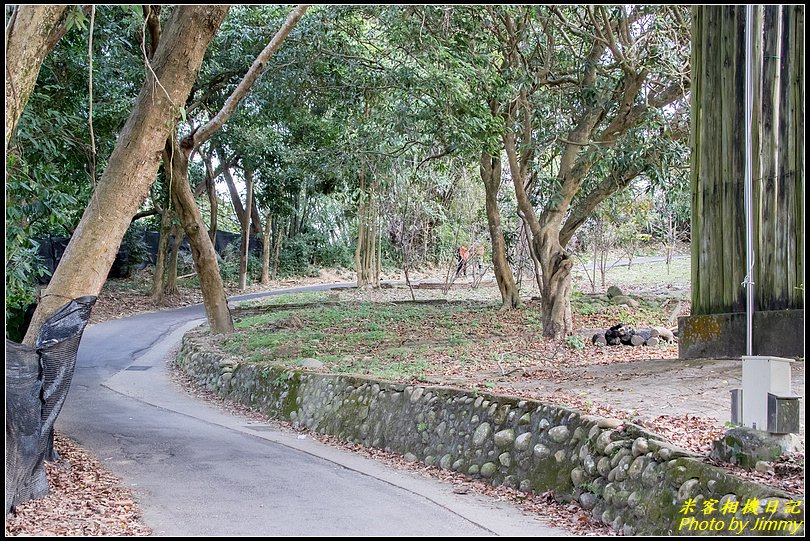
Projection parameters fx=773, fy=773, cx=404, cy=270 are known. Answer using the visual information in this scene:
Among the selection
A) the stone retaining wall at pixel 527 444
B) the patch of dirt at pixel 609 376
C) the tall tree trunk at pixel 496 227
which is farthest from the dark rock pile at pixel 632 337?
the stone retaining wall at pixel 527 444

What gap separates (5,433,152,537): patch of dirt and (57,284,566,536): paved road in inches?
6.6

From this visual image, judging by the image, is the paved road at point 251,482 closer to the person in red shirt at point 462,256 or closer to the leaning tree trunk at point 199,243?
the leaning tree trunk at point 199,243

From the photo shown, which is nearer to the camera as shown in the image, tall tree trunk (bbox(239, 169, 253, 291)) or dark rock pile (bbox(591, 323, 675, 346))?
dark rock pile (bbox(591, 323, 675, 346))

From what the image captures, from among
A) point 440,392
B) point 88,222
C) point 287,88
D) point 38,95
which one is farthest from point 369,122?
point 88,222

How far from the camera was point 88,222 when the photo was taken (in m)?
7.16

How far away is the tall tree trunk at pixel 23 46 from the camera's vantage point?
5734 mm

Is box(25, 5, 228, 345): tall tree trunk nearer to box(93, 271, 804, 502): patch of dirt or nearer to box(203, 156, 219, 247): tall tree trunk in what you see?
box(93, 271, 804, 502): patch of dirt

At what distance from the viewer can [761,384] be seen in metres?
4.75

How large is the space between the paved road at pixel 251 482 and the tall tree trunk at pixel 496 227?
7.93m

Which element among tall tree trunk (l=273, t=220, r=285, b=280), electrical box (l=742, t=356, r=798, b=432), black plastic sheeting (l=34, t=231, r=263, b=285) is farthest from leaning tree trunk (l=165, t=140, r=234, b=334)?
tall tree trunk (l=273, t=220, r=285, b=280)

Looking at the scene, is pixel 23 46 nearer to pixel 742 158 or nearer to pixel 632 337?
pixel 742 158

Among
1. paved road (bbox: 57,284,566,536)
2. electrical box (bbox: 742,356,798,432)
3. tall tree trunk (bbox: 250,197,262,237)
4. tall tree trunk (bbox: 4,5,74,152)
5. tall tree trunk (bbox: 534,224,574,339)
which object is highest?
tall tree trunk (bbox: 250,197,262,237)

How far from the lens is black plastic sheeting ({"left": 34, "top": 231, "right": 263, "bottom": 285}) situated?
2917cm

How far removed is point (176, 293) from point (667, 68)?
20.2 m
